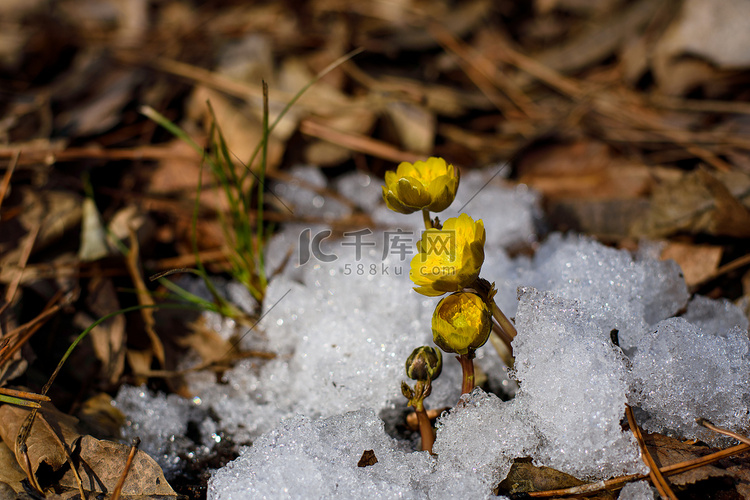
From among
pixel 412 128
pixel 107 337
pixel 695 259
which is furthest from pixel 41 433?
pixel 695 259

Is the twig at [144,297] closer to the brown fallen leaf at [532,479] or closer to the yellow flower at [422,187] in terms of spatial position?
the yellow flower at [422,187]

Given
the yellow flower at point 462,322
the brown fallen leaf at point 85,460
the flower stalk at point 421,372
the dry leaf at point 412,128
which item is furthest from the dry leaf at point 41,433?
the dry leaf at point 412,128

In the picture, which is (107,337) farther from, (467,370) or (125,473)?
(467,370)

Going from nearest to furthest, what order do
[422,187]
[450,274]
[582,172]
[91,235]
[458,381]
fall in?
[450,274] → [422,187] → [458,381] → [91,235] → [582,172]

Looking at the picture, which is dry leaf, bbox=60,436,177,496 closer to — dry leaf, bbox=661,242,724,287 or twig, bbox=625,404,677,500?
twig, bbox=625,404,677,500

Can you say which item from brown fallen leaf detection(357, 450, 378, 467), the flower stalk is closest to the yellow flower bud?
the flower stalk

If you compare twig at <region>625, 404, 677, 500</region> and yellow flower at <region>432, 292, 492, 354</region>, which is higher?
yellow flower at <region>432, 292, 492, 354</region>
